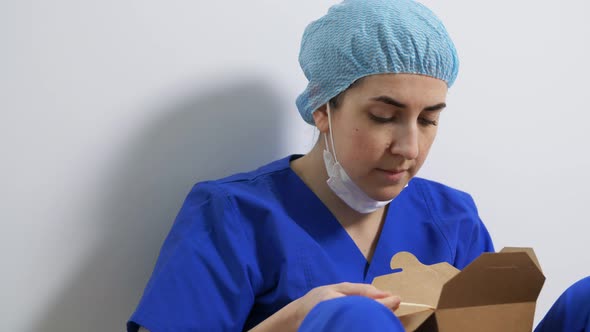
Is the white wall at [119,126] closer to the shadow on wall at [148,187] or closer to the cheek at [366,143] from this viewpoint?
the shadow on wall at [148,187]

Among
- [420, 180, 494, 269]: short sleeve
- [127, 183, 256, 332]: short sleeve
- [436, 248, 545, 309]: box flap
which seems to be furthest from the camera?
[420, 180, 494, 269]: short sleeve

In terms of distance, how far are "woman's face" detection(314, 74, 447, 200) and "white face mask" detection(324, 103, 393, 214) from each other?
0.07ft

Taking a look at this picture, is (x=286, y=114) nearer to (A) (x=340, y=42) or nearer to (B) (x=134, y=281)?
(A) (x=340, y=42)

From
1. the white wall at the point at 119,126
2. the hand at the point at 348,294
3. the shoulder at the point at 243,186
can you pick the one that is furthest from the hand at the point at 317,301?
the white wall at the point at 119,126

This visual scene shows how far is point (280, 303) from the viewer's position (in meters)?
1.02

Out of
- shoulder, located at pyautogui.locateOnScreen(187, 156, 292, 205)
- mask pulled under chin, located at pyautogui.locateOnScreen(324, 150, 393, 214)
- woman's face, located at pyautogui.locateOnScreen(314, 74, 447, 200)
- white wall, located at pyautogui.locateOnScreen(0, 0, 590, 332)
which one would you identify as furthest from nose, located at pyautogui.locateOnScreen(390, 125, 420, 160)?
white wall, located at pyautogui.locateOnScreen(0, 0, 590, 332)

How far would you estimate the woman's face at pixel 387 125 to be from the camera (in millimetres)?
978

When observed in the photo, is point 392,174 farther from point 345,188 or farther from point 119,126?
point 119,126

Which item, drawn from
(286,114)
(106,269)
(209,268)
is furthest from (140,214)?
(286,114)

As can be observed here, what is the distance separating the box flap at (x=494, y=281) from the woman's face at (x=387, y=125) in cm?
22

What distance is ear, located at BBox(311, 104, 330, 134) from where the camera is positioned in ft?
3.47

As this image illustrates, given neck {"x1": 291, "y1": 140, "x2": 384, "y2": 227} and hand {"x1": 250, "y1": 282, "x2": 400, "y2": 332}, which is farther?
neck {"x1": 291, "y1": 140, "x2": 384, "y2": 227}

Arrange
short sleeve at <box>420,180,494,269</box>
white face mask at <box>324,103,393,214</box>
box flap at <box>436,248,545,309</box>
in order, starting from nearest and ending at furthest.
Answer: box flap at <box>436,248,545,309</box>
white face mask at <box>324,103,393,214</box>
short sleeve at <box>420,180,494,269</box>

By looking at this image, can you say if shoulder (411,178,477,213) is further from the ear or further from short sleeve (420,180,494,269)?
the ear
